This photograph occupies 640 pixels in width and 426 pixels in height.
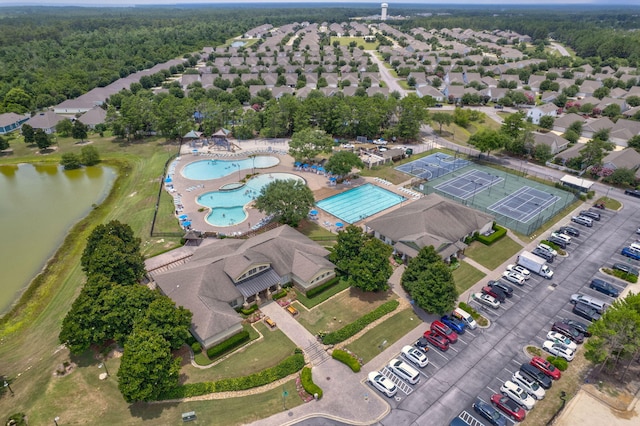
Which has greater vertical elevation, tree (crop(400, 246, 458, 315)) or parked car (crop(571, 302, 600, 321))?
tree (crop(400, 246, 458, 315))

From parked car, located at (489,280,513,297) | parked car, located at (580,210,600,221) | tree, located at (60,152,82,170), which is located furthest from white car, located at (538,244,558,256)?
tree, located at (60,152,82,170)

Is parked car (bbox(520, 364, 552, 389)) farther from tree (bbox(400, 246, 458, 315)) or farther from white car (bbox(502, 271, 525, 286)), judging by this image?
white car (bbox(502, 271, 525, 286))

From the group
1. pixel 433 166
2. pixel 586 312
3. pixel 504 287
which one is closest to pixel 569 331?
pixel 586 312

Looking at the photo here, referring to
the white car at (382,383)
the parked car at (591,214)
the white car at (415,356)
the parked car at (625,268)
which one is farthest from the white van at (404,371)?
the parked car at (591,214)

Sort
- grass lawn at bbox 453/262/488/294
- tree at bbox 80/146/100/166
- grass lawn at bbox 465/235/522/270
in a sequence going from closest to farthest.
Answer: grass lawn at bbox 453/262/488/294 < grass lawn at bbox 465/235/522/270 < tree at bbox 80/146/100/166

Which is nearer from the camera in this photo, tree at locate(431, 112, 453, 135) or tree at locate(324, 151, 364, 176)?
tree at locate(324, 151, 364, 176)

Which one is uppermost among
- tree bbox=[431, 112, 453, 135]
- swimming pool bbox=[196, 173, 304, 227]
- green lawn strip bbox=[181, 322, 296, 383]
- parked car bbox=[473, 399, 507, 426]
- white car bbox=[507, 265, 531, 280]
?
tree bbox=[431, 112, 453, 135]

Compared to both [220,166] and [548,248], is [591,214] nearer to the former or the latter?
[548,248]
